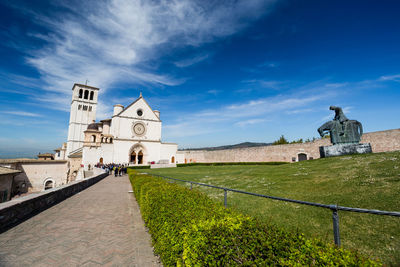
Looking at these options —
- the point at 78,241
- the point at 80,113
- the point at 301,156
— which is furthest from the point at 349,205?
the point at 80,113

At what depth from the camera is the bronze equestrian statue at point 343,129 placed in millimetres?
13539

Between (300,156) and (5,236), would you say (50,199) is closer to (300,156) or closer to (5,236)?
(5,236)

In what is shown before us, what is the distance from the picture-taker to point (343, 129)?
13805 millimetres

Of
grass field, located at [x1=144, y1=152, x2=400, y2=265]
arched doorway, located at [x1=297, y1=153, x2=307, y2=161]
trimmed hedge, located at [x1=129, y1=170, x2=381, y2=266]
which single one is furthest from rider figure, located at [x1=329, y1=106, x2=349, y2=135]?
trimmed hedge, located at [x1=129, y1=170, x2=381, y2=266]

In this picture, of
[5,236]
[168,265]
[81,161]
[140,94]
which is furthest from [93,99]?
[168,265]

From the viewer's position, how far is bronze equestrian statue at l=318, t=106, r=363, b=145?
13.5 meters

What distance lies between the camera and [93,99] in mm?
53312

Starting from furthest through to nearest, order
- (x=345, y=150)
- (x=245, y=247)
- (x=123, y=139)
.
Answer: (x=123, y=139) → (x=345, y=150) → (x=245, y=247)

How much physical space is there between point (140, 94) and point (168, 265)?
44.8m

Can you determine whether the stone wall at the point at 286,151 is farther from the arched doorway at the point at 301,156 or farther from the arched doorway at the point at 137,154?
the arched doorway at the point at 137,154

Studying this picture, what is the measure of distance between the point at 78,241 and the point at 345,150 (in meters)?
16.0

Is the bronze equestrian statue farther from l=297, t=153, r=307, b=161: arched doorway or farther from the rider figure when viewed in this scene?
l=297, t=153, r=307, b=161: arched doorway

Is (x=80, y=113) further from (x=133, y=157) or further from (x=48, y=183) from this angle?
(x=133, y=157)

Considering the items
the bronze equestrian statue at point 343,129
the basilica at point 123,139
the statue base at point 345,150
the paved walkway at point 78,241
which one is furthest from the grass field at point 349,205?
the basilica at point 123,139
